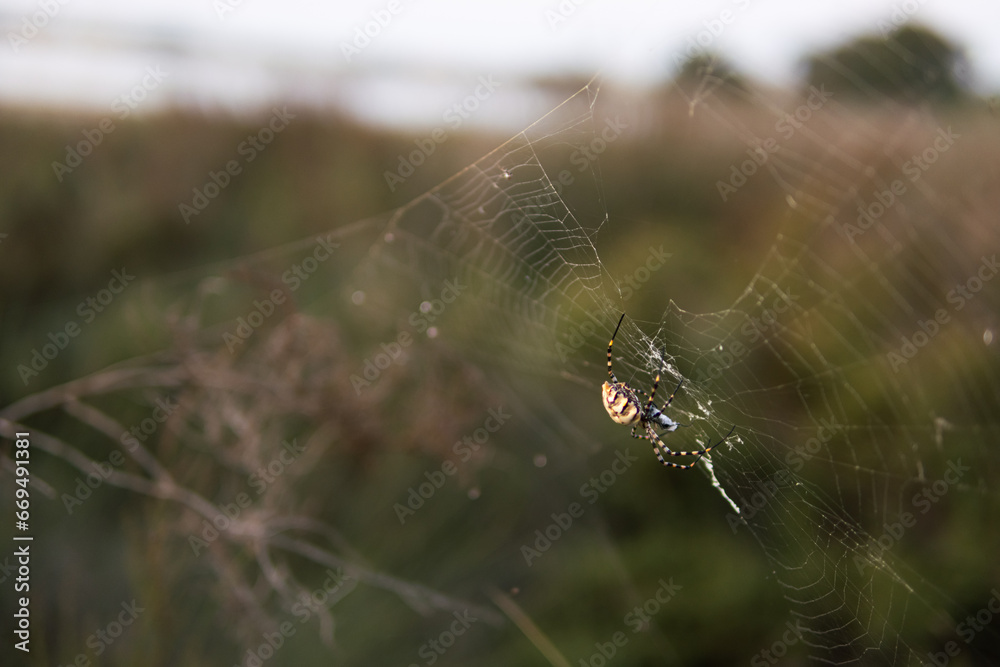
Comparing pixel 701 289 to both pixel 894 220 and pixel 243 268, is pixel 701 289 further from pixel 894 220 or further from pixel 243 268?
pixel 243 268

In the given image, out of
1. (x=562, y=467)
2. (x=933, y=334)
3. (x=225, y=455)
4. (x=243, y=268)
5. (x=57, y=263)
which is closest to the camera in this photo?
(x=243, y=268)

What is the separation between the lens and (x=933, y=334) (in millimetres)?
3641

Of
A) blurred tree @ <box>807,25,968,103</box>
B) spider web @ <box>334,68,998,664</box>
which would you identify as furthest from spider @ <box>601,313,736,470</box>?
blurred tree @ <box>807,25,968,103</box>

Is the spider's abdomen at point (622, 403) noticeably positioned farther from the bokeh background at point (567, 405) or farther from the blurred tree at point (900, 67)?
the blurred tree at point (900, 67)

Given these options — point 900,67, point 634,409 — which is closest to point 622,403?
point 634,409

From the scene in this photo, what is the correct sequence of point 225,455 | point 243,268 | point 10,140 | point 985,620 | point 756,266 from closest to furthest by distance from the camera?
1. point 243,268
2. point 225,455
3. point 985,620
4. point 756,266
5. point 10,140

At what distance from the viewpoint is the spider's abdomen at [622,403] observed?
2.70 meters

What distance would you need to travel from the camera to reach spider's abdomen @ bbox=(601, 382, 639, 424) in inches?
106

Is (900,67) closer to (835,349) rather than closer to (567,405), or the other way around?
(835,349)

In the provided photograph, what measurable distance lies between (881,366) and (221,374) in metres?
3.36

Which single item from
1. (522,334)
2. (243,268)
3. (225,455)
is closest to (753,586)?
(522,334)

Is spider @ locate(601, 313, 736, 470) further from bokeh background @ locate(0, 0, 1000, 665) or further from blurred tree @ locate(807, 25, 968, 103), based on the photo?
blurred tree @ locate(807, 25, 968, 103)

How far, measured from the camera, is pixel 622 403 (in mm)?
2680

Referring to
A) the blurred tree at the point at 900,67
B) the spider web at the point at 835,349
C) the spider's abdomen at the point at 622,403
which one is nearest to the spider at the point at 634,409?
the spider's abdomen at the point at 622,403
